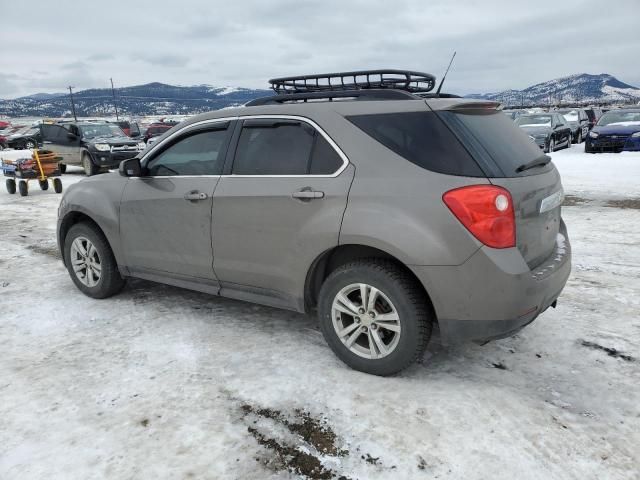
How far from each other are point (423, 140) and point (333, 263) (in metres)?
1.03

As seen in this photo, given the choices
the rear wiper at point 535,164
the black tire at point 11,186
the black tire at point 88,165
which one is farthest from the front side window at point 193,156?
the black tire at point 88,165

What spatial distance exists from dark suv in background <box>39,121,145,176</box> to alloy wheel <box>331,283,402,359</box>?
566 inches

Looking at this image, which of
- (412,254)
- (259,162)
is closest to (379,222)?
(412,254)

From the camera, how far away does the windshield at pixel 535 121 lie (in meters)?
19.4

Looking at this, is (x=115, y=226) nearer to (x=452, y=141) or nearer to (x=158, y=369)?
(x=158, y=369)

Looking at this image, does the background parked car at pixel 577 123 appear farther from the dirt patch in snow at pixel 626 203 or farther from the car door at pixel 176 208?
the car door at pixel 176 208

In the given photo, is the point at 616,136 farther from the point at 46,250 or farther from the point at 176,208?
the point at 46,250

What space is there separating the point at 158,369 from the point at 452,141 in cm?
244

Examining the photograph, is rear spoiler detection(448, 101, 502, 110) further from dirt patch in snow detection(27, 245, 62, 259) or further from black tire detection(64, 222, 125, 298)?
dirt patch in snow detection(27, 245, 62, 259)

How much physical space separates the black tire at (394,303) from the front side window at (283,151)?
2.25 ft

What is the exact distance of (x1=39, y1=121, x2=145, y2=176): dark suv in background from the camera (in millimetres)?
15992

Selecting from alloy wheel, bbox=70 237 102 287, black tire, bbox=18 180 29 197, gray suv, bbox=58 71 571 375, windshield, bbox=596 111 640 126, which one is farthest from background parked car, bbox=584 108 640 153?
black tire, bbox=18 180 29 197

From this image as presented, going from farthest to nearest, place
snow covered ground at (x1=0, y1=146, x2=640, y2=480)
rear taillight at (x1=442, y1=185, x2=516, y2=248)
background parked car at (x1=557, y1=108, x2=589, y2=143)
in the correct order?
background parked car at (x1=557, y1=108, x2=589, y2=143) < rear taillight at (x1=442, y1=185, x2=516, y2=248) < snow covered ground at (x1=0, y1=146, x2=640, y2=480)

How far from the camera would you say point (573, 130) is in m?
23.2
